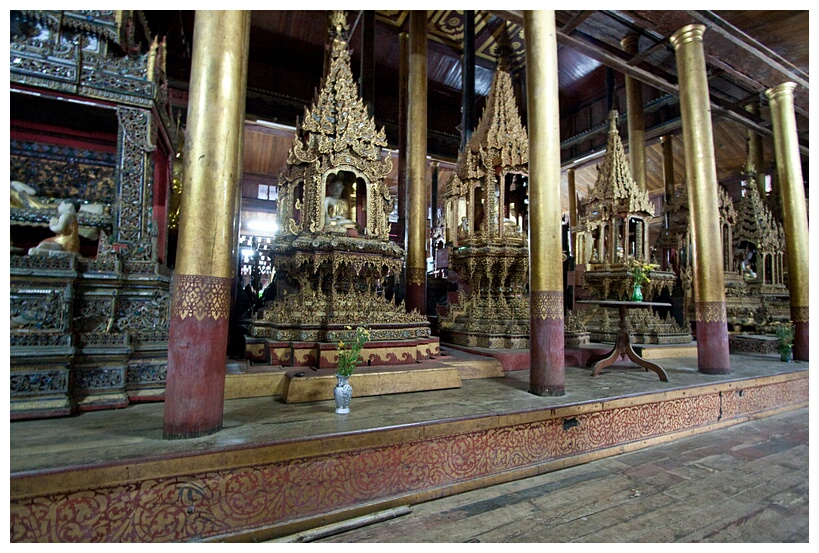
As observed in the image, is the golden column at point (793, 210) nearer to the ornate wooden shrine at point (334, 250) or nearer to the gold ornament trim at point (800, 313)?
the gold ornament trim at point (800, 313)

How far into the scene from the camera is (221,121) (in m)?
2.70

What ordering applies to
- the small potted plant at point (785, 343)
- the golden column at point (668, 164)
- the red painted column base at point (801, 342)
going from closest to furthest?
the small potted plant at point (785, 343) < the red painted column base at point (801, 342) < the golden column at point (668, 164)

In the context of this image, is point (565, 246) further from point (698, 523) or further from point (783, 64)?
point (698, 523)

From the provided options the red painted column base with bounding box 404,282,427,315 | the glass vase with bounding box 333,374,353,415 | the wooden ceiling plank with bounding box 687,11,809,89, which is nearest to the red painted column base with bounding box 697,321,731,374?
the red painted column base with bounding box 404,282,427,315

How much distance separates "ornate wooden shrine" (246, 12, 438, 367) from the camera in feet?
14.4

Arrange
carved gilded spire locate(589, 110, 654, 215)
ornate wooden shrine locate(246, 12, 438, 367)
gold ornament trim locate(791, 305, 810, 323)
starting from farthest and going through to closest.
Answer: carved gilded spire locate(589, 110, 654, 215)
gold ornament trim locate(791, 305, 810, 323)
ornate wooden shrine locate(246, 12, 438, 367)

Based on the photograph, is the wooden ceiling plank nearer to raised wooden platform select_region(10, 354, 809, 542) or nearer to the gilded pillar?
Result: the gilded pillar

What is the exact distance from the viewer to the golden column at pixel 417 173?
6.80 metres

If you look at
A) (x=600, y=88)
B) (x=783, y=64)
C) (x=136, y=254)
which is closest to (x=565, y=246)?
(x=783, y=64)

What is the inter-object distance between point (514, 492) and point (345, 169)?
154 inches

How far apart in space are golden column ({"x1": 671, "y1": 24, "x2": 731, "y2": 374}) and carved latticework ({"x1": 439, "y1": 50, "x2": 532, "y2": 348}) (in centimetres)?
232

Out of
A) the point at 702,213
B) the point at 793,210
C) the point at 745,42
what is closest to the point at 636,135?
the point at 745,42

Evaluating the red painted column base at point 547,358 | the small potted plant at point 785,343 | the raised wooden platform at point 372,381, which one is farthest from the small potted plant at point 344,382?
the small potted plant at point 785,343

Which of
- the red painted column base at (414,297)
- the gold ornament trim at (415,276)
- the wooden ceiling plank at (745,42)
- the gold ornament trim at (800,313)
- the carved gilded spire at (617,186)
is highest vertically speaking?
the wooden ceiling plank at (745,42)
